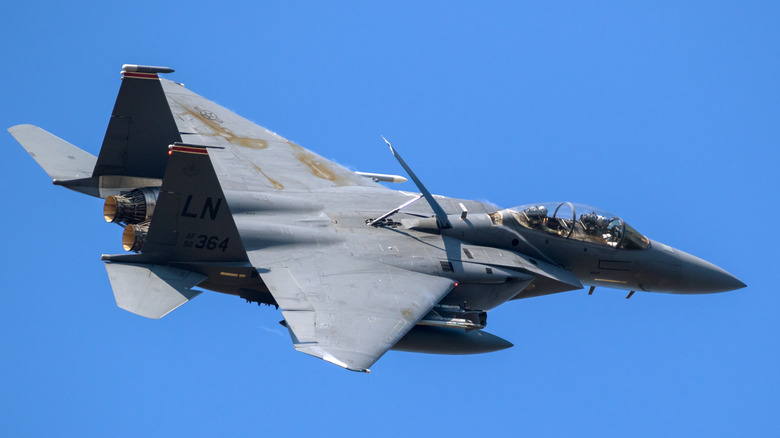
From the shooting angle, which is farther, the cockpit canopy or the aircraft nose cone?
the aircraft nose cone

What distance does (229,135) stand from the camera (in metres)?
30.3

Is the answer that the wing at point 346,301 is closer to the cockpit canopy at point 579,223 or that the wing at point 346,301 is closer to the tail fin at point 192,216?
the tail fin at point 192,216

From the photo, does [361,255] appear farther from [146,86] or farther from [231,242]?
[146,86]

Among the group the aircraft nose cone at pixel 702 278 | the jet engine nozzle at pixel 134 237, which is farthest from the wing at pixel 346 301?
the aircraft nose cone at pixel 702 278

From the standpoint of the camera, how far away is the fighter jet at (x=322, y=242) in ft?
76.9

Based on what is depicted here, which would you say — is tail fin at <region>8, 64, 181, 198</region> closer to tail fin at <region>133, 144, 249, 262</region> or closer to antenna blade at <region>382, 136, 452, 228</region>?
tail fin at <region>133, 144, 249, 262</region>

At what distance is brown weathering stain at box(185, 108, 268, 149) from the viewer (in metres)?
30.1

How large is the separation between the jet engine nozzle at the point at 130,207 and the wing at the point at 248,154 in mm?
1794

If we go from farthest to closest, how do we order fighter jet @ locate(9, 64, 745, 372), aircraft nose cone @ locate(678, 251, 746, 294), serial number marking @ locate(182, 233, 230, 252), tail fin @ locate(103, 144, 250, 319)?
1. aircraft nose cone @ locate(678, 251, 746, 294)
2. serial number marking @ locate(182, 233, 230, 252)
3. fighter jet @ locate(9, 64, 745, 372)
4. tail fin @ locate(103, 144, 250, 319)

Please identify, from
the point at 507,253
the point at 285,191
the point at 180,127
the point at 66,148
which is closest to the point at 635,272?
the point at 507,253

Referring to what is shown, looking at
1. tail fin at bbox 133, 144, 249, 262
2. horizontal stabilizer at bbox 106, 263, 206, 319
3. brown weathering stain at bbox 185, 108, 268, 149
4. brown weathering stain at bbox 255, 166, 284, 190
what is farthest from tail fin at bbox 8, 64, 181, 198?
horizontal stabilizer at bbox 106, 263, 206, 319

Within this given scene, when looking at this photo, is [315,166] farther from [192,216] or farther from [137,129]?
[192,216]

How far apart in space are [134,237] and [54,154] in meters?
4.67

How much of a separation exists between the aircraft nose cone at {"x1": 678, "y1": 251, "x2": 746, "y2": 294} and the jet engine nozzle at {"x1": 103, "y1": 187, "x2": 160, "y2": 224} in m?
12.2
